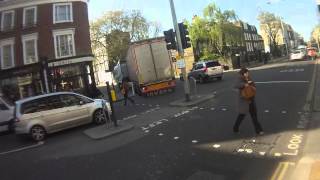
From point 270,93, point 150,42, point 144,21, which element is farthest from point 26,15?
point 144,21

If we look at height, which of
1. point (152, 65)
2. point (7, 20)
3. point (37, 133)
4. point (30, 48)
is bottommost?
point (37, 133)

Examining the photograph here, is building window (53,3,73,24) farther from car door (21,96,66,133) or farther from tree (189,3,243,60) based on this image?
tree (189,3,243,60)

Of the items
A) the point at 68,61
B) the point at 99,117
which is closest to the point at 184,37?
the point at 99,117

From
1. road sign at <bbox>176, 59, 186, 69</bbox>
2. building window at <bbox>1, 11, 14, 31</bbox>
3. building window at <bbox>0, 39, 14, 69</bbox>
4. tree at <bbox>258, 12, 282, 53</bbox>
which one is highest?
tree at <bbox>258, 12, 282, 53</bbox>

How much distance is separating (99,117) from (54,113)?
1.96 metres

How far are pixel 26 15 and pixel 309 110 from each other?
28.4 meters

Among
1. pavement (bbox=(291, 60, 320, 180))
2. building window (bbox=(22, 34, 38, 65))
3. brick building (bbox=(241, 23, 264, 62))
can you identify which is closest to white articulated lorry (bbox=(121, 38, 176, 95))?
building window (bbox=(22, 34, 38, 65))

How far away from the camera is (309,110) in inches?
552

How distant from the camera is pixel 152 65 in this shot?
28.3 meters

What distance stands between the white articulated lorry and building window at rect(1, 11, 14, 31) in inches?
533

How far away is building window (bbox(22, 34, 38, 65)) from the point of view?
119 feet

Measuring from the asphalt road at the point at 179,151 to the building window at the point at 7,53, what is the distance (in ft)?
70.7

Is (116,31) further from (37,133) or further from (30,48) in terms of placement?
(37,133)

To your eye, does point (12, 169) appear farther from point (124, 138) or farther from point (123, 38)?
point (123, 38)
